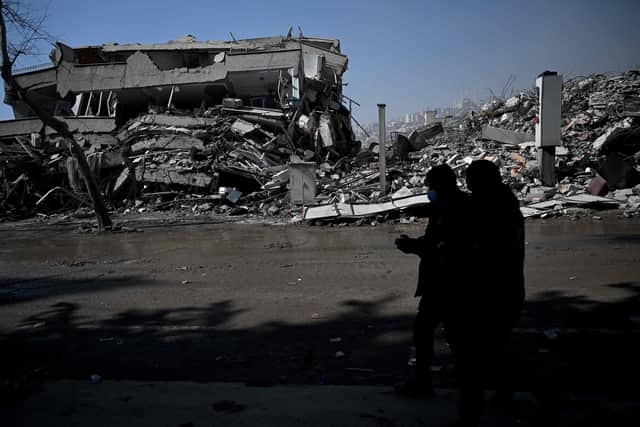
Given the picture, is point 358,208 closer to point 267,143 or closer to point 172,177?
point 267,143

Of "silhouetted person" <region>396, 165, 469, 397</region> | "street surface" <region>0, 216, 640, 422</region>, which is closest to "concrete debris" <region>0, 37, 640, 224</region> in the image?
"street surface" <region>0, 216, 640, 422</region>

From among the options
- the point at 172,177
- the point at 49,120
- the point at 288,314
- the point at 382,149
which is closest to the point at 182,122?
the point at 172,177

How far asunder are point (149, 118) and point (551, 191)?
1548 centimetres

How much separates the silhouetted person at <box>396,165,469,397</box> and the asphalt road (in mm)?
314

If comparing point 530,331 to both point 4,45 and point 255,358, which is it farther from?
point 4,45

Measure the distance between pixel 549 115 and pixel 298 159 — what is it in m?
8.34

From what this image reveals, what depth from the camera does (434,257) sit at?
2465 millimetres

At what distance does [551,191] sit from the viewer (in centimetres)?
1066

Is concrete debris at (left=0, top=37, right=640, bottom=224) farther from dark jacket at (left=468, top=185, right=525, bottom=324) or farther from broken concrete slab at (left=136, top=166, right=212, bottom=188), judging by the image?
dark jacket at (left=468, top=185, right=525, bottom=324)

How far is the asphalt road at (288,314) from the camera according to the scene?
10.5 feet

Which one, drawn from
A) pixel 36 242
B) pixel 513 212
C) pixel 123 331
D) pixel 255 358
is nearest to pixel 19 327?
pixel 123 331

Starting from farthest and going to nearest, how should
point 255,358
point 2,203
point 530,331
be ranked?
point 2,203 → point 530,331 → point 255,358

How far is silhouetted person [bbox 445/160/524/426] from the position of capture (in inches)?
84.2

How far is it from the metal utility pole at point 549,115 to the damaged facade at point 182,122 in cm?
791
